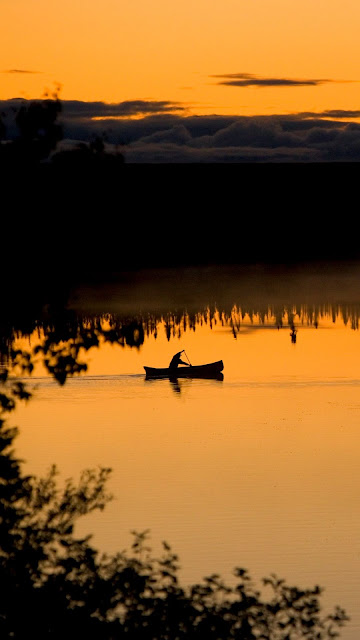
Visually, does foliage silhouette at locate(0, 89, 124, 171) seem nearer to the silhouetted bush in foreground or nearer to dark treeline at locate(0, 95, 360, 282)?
the silhouetted bush in foreground

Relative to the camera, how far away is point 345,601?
20906 millimetres

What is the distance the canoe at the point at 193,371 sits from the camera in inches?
1756

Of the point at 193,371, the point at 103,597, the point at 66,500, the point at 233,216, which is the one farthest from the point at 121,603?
the point at 233,216

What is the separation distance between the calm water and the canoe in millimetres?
361

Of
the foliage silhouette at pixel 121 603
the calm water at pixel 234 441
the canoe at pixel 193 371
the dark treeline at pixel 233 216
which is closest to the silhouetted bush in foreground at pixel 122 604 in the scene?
the foliage silhouette at pixel 121 603

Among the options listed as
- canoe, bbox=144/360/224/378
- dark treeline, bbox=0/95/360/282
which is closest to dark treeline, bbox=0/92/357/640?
canoe, bbox=144/360/224/378

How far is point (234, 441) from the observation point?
36094mm

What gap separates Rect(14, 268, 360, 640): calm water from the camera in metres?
24.9

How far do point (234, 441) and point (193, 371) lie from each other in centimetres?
923

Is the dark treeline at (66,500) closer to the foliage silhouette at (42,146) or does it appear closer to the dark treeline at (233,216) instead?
the foliage silhouette at (42,146)

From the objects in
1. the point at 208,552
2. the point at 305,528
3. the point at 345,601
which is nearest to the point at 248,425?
the point at 305,528

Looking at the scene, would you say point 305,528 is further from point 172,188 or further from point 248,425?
point 172,188

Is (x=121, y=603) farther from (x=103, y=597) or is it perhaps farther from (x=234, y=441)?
(x=234, y=441)

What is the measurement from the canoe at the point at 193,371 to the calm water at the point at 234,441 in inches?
14.2
